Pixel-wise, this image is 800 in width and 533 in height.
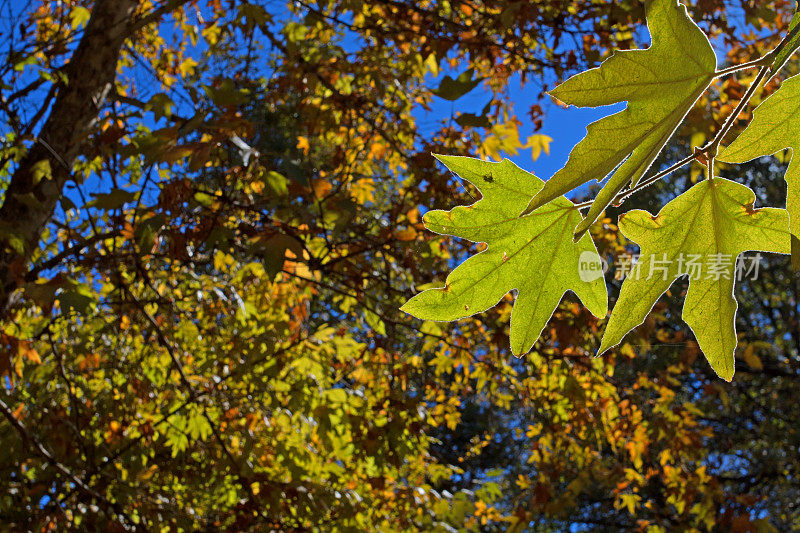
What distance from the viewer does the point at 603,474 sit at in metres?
4.02

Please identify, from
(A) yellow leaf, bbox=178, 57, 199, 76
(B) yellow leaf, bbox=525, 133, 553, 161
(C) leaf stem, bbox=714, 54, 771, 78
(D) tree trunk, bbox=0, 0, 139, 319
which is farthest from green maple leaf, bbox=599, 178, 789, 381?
(A) yellow leaf, bbox=178, 57, 199, 76

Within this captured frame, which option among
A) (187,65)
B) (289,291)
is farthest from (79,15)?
(289,291)

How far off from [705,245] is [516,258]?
0.17 meters

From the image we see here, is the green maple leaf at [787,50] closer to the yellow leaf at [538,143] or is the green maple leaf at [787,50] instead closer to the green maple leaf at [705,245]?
the green maple leaf at [705,245]

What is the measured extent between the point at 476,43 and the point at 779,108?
239cm

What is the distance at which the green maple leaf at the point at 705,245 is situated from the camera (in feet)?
1.89

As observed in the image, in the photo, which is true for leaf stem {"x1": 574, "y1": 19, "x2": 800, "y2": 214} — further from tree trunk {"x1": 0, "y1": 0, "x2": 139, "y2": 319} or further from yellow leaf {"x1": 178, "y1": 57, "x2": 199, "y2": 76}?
yellow leaf {"x1": 178, "y1": 57, "x2": 199, "y2": 76}

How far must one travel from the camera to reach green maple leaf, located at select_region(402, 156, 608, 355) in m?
0.63

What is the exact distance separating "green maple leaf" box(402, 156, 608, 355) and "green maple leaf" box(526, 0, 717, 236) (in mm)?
162

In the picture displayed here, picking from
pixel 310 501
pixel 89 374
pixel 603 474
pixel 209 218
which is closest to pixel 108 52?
pixel 209 218

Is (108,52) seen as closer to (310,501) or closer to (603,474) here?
(310,501)

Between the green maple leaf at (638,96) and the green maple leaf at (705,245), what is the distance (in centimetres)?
13

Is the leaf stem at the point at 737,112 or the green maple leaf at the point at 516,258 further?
the green maple leaf at the point at 516,258

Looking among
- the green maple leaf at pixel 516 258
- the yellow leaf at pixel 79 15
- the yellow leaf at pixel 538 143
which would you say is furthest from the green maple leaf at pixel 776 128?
the yellow leaf at pixel 79 15
